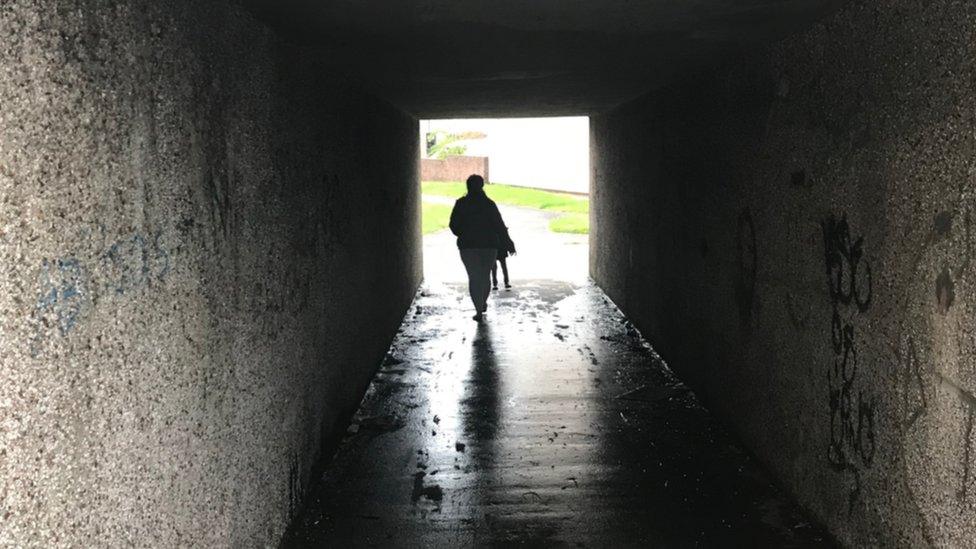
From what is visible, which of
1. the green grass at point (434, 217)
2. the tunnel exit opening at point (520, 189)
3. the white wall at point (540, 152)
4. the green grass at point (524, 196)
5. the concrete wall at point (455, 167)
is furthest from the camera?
the concrete wall at point (455, 167)

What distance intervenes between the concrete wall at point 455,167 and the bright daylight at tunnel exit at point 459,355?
39615 mm

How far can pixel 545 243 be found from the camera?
22359 mm

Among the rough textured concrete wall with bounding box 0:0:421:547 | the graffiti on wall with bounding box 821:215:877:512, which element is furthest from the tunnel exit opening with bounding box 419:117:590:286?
the graffiti on wall with bounding box 821:215:877:512

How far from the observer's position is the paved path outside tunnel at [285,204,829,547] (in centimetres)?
462

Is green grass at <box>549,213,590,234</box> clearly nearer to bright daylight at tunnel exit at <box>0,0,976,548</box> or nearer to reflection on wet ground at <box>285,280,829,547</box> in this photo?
reflection on wet ground at <box>285,280,829,547</box>

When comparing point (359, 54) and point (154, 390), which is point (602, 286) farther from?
point (154, 390)

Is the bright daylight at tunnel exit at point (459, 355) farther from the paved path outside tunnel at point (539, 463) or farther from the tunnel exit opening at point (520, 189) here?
the tunnel exit opening at point (520, 189)

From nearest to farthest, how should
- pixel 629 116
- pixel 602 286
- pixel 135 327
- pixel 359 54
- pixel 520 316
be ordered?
1. pixel 135 327
2. pixel 359 54
3. pixel 629 116
4. pixel 520 316
5. pixel 602 286

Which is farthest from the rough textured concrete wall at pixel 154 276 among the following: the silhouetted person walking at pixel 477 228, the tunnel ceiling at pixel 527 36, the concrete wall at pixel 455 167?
the concrete wall at pixel 455 167

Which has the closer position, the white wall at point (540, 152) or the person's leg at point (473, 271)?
the person's leg at point (473, 271)

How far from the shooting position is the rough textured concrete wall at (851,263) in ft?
10.3

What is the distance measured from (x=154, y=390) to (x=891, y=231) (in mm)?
3040

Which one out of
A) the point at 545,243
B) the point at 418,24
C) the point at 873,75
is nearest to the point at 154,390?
the point at 418,24

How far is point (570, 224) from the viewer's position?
26.8 m
